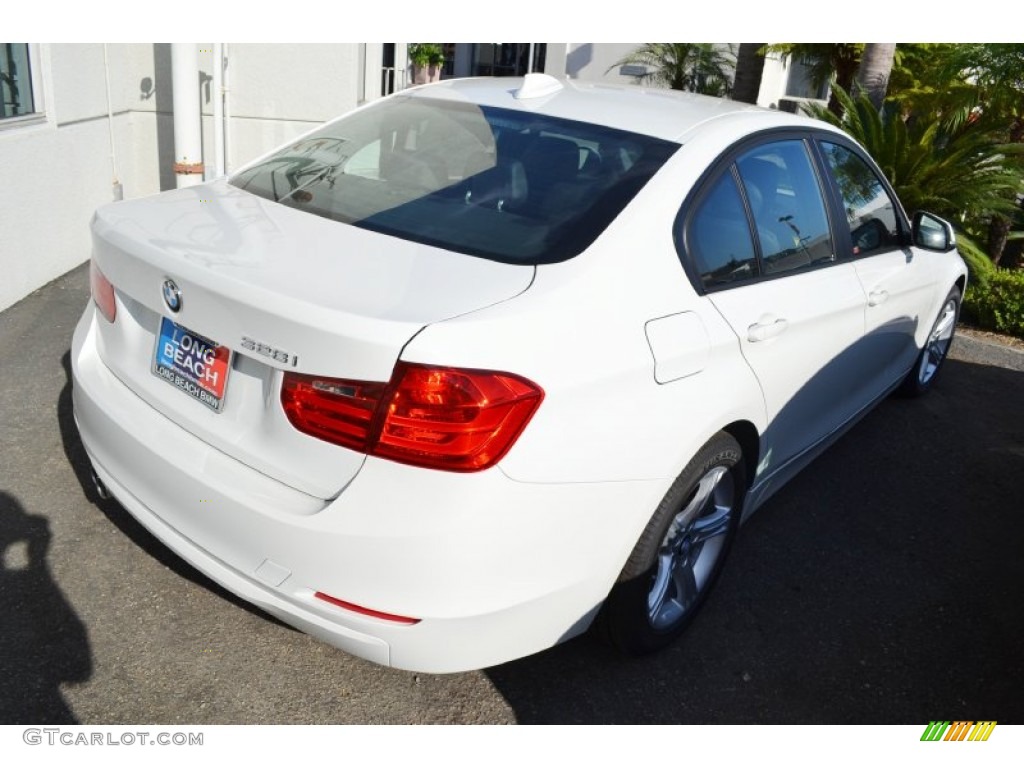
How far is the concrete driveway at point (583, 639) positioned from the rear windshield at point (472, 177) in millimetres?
1329

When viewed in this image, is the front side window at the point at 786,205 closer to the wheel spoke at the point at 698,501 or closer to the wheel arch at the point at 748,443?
the wheel arch at the point at 748,443

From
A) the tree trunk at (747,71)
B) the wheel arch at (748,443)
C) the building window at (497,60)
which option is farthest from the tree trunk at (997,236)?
the building window at (497,60)

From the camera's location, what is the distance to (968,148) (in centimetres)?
813

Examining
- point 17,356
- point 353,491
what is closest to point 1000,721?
point 353,491

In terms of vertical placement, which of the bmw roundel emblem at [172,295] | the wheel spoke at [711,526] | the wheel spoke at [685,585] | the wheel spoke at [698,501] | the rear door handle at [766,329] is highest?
the bmw roundel emblem at [172,295]

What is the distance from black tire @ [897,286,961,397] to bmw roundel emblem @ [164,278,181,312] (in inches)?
169

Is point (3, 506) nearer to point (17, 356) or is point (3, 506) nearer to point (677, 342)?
point (17, 356)

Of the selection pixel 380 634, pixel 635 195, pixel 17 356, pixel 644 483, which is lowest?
pixel 17 356

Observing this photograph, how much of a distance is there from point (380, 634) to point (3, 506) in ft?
6.71

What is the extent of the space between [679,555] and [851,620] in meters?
0.86

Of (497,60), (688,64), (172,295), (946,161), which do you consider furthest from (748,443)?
(497,60)

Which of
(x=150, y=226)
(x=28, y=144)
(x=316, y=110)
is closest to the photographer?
(x=150, y=226)

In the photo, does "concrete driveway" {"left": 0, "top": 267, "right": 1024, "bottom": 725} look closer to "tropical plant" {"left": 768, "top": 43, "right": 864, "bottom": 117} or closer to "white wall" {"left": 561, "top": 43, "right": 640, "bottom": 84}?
"tropical plant" {"left": 768, "top": 43, "right": 864, "bottom": 117}
